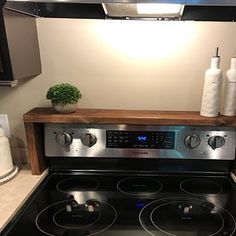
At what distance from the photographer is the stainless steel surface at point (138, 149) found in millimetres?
969

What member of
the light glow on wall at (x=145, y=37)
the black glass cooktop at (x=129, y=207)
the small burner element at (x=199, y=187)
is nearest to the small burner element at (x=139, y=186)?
the black glass cooktop at (x=129, y=207)

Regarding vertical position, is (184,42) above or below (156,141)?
above

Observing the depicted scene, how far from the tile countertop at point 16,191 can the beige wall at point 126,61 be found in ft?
1.01

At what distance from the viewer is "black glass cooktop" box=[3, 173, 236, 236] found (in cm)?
74

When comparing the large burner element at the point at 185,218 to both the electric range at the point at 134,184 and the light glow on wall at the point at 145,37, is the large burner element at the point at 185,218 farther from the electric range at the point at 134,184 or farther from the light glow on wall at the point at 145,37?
the light glow on wall at the point at 145,37

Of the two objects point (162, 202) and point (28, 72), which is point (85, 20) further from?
point (162, 202)

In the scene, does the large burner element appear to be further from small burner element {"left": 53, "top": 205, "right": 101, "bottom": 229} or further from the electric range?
small burner element {"left": 53, "top": 205, "right": 101, "bottom": 229}

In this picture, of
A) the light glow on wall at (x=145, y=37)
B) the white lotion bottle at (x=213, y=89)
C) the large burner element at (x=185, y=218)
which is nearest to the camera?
the large burner element at (x=185, y=218)

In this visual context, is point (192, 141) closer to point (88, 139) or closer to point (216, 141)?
point (216, 141)

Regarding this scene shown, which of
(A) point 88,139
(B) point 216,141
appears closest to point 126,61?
(A) point 88,139

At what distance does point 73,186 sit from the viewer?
3.24ft

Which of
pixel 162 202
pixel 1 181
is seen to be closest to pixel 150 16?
pixel 162 202

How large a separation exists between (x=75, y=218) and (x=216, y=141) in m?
0.59

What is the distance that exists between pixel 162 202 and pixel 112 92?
0.49m
